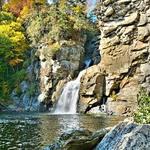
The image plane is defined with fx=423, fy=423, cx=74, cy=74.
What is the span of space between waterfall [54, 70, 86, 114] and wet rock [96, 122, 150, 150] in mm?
40744

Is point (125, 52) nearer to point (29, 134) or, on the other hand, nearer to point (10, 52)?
point (10, 52)

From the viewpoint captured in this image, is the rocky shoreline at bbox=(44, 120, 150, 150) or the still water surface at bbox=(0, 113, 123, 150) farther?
the still water surface at bbox=(0, 113, 123, 150)

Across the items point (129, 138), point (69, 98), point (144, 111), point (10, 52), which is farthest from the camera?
point (10, 52)

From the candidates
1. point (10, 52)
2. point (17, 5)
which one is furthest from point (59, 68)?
point (17, 5)

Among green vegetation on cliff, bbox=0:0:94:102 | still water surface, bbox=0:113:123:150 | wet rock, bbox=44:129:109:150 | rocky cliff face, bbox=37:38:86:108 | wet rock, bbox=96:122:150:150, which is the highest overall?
green vegetation on cliff, bbox=0:0:94:102

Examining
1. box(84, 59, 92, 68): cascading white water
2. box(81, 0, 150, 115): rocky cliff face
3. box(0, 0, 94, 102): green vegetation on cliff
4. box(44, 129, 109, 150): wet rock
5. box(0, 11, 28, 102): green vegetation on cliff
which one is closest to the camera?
box(44, 129, 109, 150): wet rock

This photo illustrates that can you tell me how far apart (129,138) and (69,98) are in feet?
145

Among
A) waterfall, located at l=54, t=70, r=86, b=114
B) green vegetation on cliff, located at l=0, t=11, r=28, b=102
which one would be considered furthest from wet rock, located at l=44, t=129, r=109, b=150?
green vegetation on cliff, located at l=0, t=11, r=28, b=102

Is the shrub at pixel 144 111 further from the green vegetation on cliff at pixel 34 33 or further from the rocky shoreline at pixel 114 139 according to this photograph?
the green vegetation on cliff at pixel 34 33

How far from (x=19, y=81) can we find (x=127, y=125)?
54.9m

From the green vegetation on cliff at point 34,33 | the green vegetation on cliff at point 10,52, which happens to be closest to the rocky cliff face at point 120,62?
the green vegetation on cliff at point 34,33

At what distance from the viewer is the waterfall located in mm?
55281

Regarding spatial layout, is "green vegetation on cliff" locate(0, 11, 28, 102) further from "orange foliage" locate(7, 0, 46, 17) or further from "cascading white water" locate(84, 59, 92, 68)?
"cascading white water" locate(84, 59, 92, 68)

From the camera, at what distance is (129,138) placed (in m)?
12.0
